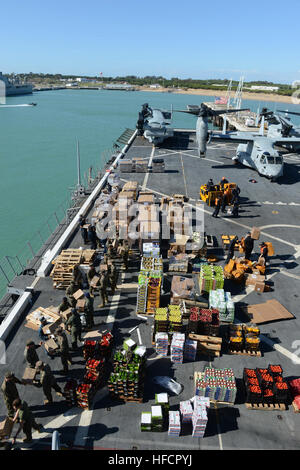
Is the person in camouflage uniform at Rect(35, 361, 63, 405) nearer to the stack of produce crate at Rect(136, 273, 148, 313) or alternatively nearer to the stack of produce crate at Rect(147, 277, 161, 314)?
the stack of produce crate at Rect(136, 273, 148, 313)

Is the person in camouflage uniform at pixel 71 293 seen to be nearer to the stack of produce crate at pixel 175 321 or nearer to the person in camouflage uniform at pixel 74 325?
the person in camouflage uniform at pixel 74 325

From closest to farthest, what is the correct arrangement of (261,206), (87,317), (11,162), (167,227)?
(87,317), (167,227), (261,206), (11,162)

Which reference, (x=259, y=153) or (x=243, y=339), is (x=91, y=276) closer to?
(x=243, y=339)

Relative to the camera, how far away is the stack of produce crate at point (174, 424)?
807 centimetres

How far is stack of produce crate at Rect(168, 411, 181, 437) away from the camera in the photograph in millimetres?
8070

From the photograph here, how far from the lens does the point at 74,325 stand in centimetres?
1058

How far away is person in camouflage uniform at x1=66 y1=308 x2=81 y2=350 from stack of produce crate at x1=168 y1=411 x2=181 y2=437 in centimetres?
433

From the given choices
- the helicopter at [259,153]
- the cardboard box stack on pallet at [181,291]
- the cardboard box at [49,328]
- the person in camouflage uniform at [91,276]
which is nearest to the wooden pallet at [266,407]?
the cardboard box stack on pallet at [181,291]

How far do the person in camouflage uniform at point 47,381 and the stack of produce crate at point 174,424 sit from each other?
341 centimetres

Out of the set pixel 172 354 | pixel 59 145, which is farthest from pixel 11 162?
pixel 172 354
